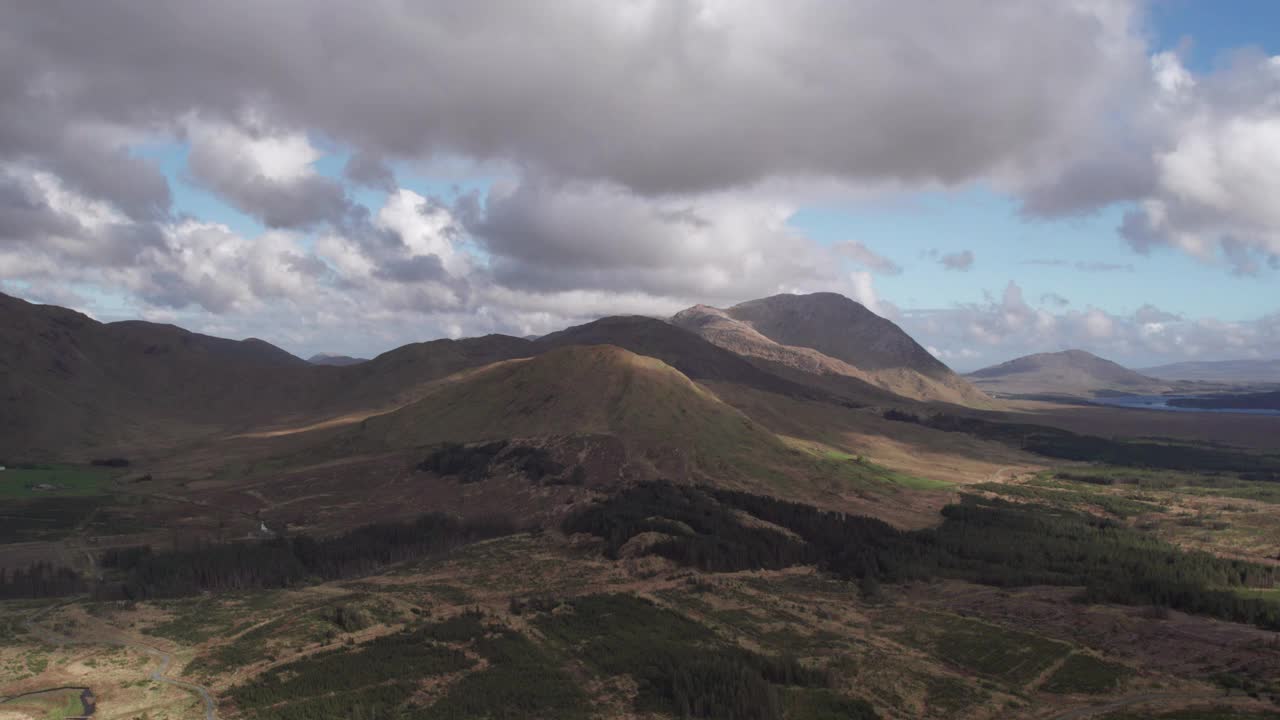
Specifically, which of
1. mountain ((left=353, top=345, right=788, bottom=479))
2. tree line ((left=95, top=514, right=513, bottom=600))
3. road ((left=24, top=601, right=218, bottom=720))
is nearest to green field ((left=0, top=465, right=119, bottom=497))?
mountain ((left=353, top=345, right=788, bottom=479))

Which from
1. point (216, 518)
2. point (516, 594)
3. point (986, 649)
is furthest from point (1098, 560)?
point (216, 518)

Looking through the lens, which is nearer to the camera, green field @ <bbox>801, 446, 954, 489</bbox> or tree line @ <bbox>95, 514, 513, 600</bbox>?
tree line @ <bbox>95, 514, 513, 600</bbox>

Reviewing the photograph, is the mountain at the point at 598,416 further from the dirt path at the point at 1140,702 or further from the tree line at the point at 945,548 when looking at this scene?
the dirt path at the point at 1140,702

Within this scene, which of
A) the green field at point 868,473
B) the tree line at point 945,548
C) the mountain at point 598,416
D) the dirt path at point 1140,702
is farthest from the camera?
the green field at point 868,473

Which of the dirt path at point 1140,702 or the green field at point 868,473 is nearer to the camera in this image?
the dirt path at point 1140,702

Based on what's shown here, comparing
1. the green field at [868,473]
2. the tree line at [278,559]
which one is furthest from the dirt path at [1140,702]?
the green field at [868,473]

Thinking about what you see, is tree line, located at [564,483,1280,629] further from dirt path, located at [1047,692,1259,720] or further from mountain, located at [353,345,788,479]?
dirt path, located at [1047,692,1259,720]
